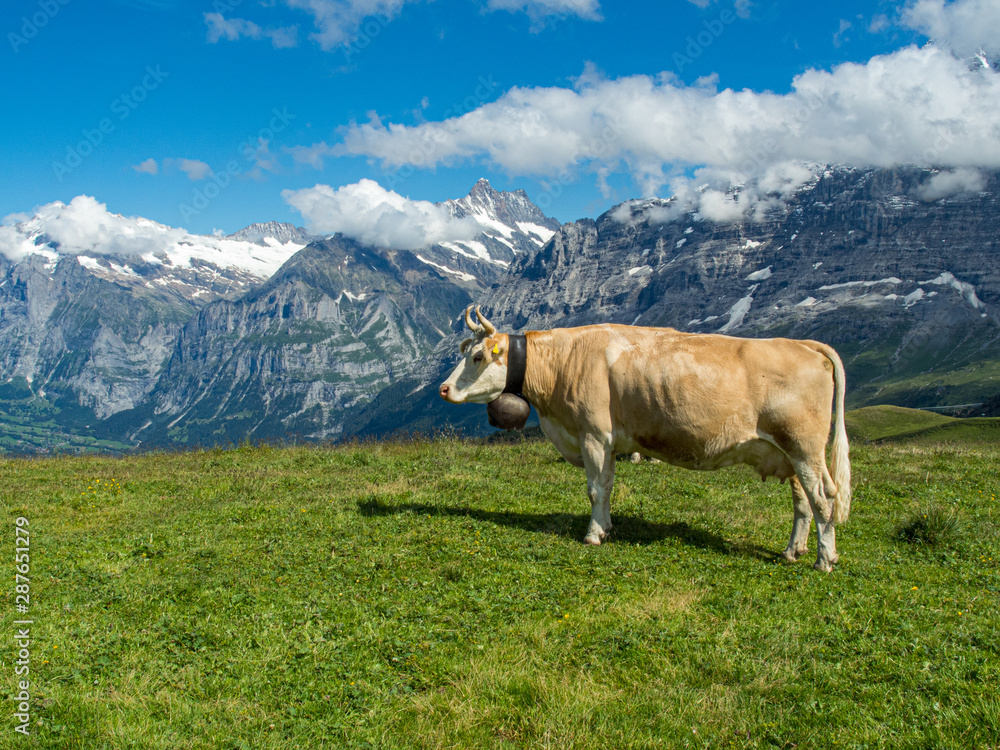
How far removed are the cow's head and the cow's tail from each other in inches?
215

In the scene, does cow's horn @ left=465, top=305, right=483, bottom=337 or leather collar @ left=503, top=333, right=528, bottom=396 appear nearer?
cow's horn @ left=465, top=305, right=483, bottom=337

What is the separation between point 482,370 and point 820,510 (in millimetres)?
6111

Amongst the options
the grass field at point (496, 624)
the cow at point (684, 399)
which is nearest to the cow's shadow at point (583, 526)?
the grass field at point (496, 624)

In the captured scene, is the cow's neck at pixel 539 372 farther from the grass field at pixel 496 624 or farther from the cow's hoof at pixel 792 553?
the cow's hoof at pixel 792 553

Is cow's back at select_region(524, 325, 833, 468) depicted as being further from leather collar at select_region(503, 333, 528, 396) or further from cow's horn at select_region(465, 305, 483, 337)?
cow's horn at select_region(465, 305, 483, 337)

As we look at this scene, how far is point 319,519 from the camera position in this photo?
41.1 feet

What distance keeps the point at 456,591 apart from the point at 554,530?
3407mm

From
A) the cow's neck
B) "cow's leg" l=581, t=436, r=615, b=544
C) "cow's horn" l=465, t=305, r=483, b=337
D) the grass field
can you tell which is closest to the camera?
the grass field

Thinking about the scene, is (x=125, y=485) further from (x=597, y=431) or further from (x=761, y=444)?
(x=761, y=444)

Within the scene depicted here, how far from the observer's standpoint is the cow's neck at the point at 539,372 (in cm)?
1246

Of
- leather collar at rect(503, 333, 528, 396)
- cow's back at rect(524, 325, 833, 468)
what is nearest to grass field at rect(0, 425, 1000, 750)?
cow's back at rect(524, 325, 833, 468)

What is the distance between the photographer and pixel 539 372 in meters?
12.5

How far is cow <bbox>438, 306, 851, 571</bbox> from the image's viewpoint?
10.3 meters

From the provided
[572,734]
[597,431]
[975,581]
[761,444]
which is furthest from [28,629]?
[975,581]
